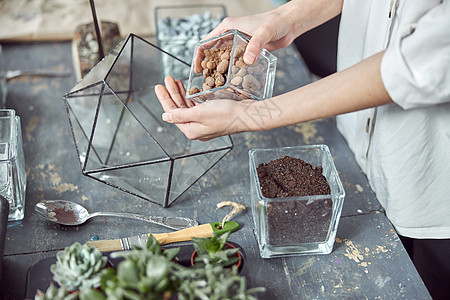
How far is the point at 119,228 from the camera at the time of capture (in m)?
0.83

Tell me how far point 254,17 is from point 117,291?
2.05 feet

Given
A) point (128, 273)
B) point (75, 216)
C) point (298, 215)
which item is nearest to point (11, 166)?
point (75, 216)

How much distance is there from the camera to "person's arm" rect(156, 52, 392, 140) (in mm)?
677

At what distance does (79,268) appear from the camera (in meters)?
0.58

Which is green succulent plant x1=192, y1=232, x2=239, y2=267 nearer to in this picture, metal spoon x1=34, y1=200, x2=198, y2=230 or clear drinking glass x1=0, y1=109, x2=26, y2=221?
metal spoon x1=34, y1=200, x2=198, y2=230

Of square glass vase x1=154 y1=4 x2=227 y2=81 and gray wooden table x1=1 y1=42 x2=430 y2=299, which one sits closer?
gray wooden table x1=1 y1=42 x2=430 y2=299

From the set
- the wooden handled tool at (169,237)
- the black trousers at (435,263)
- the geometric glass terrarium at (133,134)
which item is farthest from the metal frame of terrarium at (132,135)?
the black trousers at (435,263)

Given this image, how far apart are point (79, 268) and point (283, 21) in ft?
2.03

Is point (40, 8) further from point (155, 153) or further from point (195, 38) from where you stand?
point (155, 153)

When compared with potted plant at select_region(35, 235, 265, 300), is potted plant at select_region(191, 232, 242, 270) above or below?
below

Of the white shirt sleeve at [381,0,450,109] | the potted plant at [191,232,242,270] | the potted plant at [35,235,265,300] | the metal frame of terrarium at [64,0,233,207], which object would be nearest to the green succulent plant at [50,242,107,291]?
the potted plant at [35,235,265,300]

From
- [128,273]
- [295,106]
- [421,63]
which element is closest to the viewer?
[128,273]

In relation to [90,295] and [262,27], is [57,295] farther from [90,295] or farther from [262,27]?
[262,27]

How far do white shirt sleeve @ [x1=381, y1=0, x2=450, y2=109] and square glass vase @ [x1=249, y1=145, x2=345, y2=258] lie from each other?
0.18m
